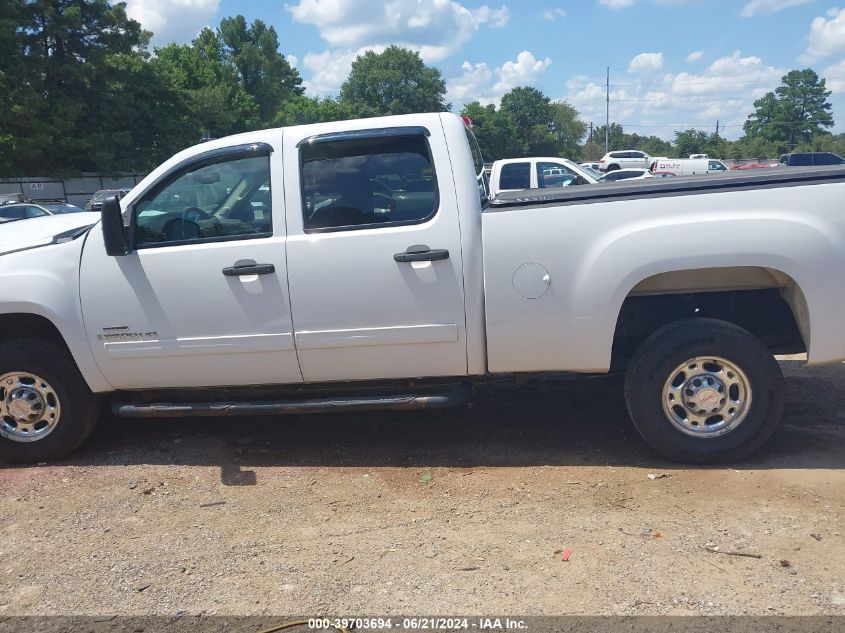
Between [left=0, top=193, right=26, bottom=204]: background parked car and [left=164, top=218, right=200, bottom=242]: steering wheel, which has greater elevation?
[left=0, top=193, right=26, bottom=204]: background parked car

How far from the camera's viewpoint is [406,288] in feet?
13.2

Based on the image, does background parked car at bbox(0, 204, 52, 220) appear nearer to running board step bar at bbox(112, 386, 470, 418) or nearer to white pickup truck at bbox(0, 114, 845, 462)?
Answer: white pickup truck at bbox(0, 114, 845, 462)

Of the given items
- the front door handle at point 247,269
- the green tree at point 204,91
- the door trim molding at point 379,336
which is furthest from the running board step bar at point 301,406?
the green tree at point 204,91

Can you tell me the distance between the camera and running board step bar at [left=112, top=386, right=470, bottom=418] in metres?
4.20

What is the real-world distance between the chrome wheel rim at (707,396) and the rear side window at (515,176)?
37.7 feet

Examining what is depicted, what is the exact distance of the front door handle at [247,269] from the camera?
13.4 ft

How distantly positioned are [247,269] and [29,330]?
169cm

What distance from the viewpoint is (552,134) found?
10712 cm

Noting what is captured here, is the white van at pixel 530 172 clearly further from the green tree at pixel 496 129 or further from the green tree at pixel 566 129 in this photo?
the green tree at pixel 566 129

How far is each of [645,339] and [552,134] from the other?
108119 millimetres

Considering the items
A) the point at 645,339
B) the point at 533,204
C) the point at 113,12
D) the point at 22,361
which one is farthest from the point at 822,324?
the point at 113,12

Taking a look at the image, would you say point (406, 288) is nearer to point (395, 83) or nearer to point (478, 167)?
point (478, 167)

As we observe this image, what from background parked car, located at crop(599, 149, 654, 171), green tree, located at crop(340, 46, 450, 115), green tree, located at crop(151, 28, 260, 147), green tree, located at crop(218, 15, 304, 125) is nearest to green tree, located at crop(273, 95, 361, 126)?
green tree, located at crop(218, 15, 304, 125)

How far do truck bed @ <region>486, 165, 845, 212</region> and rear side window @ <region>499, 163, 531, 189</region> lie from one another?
36.8 feet
